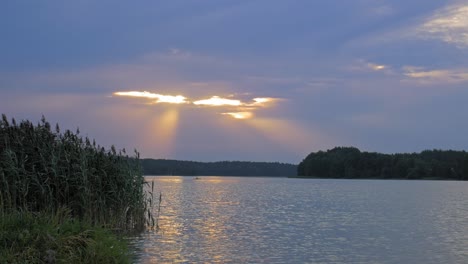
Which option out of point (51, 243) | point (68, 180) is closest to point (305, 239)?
point (68, 180)

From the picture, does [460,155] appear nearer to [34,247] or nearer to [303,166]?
[303,166]

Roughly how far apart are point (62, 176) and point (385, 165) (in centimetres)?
16292

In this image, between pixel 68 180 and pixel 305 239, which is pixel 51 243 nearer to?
pixel 68 180

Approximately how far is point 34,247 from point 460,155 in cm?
17319

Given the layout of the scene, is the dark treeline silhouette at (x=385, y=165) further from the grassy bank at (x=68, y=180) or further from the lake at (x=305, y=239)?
the grassy bank at (x=68, y=180)

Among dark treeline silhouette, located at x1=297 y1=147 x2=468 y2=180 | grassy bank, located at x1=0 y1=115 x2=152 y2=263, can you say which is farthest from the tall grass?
dark treeline silhouette, located at x1=297 y1=147 x2=468 y2=180

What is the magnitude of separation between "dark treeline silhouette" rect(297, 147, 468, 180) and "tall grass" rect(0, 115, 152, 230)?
150 metres

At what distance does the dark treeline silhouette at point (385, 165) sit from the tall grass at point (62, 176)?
150 m

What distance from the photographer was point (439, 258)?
2108cm

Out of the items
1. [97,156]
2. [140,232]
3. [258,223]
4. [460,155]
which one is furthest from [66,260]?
[460,155]

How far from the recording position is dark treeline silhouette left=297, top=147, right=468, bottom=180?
16325 cm

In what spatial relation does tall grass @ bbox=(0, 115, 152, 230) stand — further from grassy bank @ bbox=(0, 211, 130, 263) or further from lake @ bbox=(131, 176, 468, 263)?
grassy bank @ bbox=(0, 211, 130, 263)

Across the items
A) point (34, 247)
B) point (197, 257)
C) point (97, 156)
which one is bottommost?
point (197, 257)

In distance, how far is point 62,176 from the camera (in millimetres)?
19984
